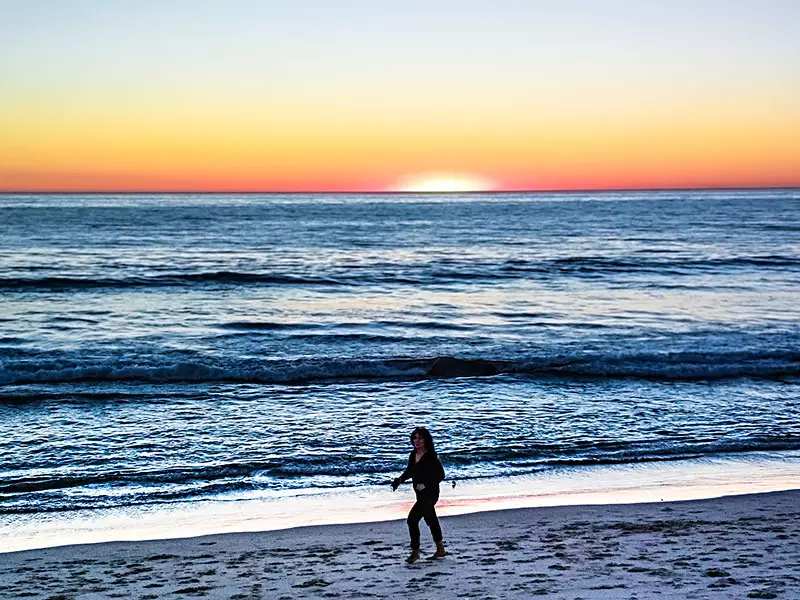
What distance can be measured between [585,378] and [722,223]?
78.7 m

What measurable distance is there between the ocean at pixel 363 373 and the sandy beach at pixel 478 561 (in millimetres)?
2235

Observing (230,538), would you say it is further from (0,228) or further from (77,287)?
(0,228)

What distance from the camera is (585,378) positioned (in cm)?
2122

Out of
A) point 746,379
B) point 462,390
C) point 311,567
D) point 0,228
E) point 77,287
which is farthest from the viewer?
point 0,228

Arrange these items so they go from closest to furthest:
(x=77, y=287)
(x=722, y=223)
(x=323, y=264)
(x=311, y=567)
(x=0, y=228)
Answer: (x=311, y=567) → (x=77, y=287) → (x=323, y=264) → (x=0, y=228) → (x=722, y=223)

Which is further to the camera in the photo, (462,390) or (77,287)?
(77,287)

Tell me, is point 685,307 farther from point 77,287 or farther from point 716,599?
point 716,599

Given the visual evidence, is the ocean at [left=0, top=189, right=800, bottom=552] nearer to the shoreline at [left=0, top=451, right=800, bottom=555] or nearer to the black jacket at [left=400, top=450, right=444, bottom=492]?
the shoreline at [left=0, top=451, right=800, bottom=555]

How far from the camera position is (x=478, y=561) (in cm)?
896

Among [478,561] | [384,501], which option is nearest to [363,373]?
[384,501]

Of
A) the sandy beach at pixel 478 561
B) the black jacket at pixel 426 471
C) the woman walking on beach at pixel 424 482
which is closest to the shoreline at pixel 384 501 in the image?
the sandy beach at pixel 478 561

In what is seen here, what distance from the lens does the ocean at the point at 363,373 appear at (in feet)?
45.4

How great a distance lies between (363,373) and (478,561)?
43.8ft

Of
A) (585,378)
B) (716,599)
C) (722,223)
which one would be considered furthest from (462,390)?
(722,223)
